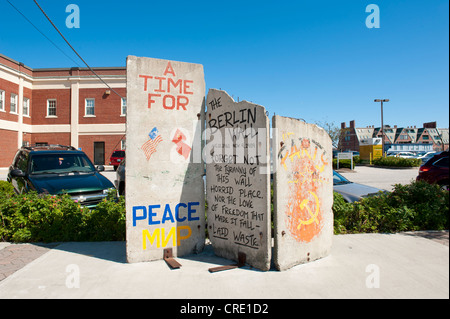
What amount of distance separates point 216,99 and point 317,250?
2861 millimetres

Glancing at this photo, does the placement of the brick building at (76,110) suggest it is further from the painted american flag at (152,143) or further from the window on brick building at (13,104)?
the painted american flag at (152,143)

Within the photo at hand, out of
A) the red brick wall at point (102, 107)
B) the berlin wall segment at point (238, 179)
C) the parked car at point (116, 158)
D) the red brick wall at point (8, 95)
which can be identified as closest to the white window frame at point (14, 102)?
the red brick wall at point (8, 95)

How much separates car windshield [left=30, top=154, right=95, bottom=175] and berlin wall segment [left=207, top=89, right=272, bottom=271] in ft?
16.6

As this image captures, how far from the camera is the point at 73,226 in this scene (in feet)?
17.7

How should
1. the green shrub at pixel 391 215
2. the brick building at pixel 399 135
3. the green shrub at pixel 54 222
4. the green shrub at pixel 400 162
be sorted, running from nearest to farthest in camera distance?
1. the green shrub at pixel 54 222
2. the green shrub at pixel 391 215
3. the green shrub at pixel 400 162
4. the brick building at pixel 399 135

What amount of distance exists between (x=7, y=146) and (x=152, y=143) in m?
26.8

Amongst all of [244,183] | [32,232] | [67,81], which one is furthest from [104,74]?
[244,183]

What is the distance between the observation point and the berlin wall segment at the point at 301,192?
3.94 metres

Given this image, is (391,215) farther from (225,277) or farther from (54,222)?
(54,222)

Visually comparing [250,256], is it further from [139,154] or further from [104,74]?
[104,74]

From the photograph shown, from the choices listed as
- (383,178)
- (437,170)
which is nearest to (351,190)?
(437,170)

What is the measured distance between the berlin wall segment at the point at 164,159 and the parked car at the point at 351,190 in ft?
12.7

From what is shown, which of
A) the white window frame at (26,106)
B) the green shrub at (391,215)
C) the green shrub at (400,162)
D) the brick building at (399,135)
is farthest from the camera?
the brick building at (399,135)
